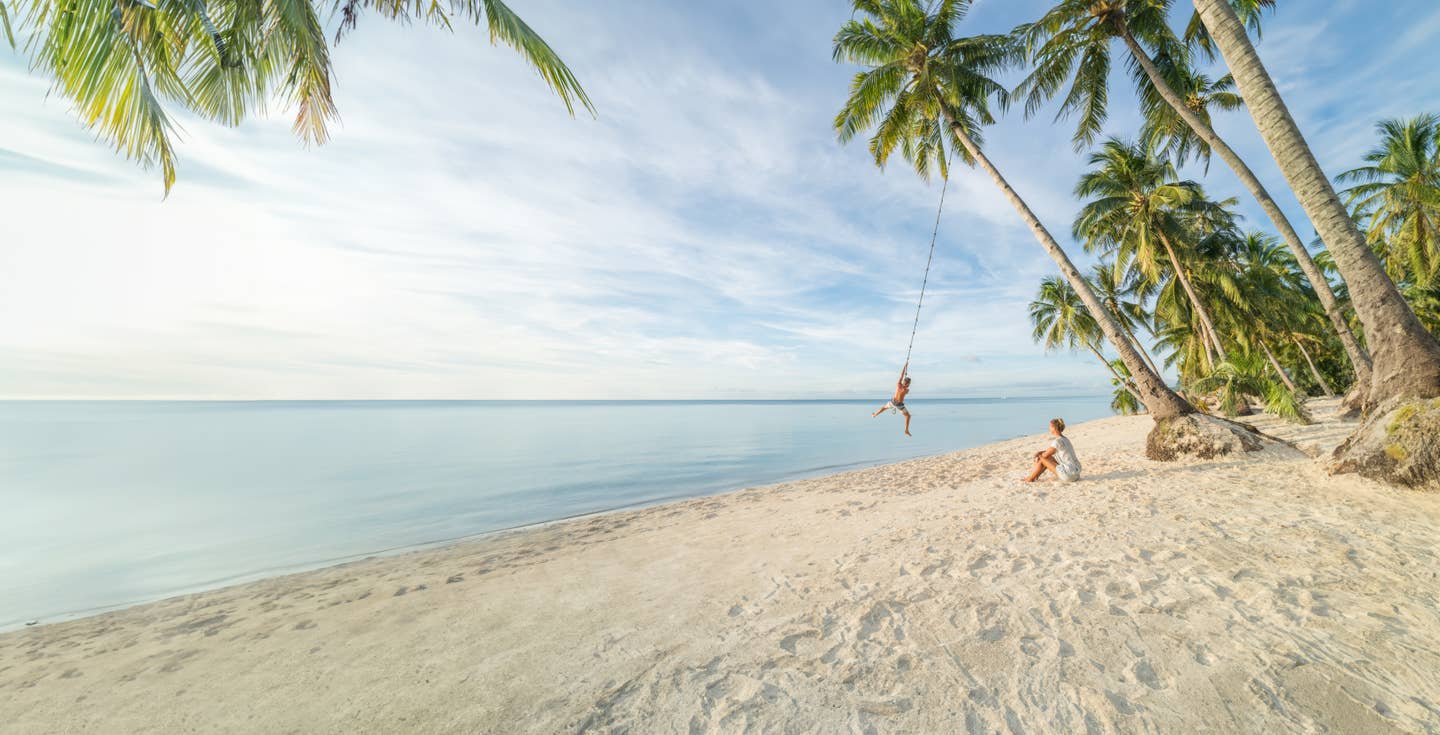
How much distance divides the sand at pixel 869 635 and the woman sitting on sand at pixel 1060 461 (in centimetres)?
84

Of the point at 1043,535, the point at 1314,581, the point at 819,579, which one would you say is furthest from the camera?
the point at 1043,535

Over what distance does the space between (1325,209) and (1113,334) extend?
3.35m

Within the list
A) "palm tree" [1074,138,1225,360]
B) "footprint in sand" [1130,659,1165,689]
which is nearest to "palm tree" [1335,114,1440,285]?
"palm tree" [1074,138,1225,360]

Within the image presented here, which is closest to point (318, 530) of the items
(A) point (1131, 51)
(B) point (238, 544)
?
(B) point (238, 544)

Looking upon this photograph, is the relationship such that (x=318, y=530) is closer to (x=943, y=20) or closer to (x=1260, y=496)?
(x=1260, y=496)

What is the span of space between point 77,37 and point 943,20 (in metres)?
14.5

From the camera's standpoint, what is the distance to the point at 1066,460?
298 inches

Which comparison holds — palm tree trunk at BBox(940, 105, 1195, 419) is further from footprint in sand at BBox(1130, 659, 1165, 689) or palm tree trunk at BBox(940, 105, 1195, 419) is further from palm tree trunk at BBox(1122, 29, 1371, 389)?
footprint in sand at BBox(1130, 659, 1165, 689)

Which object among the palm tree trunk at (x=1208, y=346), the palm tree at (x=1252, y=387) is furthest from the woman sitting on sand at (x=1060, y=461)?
the palm tree trunk at (x=1208, y=346)

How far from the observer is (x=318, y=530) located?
10578 mm

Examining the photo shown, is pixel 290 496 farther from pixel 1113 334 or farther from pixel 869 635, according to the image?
pixel 1113 334

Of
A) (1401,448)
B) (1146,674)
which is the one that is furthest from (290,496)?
(1401,448)

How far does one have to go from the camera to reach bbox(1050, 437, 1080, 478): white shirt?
7477mm

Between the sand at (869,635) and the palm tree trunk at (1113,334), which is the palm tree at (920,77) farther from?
the sand at (869,635)
